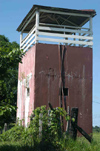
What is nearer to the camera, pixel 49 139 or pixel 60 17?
pixel 49 139

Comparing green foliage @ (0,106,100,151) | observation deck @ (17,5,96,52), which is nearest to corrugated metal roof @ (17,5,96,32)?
observation deck @ (17,5,96,52)

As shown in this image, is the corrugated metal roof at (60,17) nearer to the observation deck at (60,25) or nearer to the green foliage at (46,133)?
the observation deck at (60,25)

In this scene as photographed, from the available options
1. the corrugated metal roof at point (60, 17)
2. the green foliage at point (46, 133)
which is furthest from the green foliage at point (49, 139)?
the corrugated metal roof at point (60, 17)

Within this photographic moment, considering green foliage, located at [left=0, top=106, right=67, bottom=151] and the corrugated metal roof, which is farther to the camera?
the corrugated metal roof

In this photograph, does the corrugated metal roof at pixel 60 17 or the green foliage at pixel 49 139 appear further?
Answer: the corrugated metal roof at pixel 60 17

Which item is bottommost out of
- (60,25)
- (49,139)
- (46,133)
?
(49,139)

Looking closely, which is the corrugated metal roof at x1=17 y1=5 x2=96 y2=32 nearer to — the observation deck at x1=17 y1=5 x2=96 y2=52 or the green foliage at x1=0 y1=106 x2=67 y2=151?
the observation deck at x1=17 y1=5 x2=96 y2=52

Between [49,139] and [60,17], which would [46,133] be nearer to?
[49,139]

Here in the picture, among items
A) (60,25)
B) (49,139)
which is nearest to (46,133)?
(49,139)

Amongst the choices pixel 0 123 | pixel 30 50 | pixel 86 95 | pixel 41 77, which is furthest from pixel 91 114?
pixel 0 123

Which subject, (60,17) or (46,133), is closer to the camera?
(46,133)

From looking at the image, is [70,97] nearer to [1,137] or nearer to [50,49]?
[50,49]

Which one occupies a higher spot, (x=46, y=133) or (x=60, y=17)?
(x=60, y=17)

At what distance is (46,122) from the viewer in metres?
12.0
